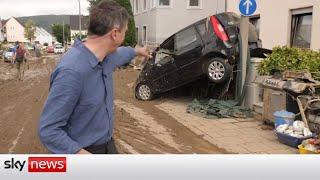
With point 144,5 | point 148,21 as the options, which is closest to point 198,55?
point 148,21

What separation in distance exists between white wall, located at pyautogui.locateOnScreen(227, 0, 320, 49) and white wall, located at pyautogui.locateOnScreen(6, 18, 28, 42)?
132262mm

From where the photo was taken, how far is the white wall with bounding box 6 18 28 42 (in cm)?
14012

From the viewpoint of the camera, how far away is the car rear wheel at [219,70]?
10.7 meters

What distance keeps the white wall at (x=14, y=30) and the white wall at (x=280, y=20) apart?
434ft

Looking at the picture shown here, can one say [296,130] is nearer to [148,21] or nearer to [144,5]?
[148,21]

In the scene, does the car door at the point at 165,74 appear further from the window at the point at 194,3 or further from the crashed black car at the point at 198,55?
the window at the point at 194,3

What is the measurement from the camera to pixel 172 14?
30.1 metres

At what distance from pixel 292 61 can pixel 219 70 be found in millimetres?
2005

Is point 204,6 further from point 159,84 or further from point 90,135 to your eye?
point 90,135

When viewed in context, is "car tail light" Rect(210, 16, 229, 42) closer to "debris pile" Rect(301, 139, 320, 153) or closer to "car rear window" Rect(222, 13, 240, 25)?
"car rear window" Rect(222, 13, 240, 25)

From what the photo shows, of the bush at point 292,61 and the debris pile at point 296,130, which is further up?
the bush at point 292,61

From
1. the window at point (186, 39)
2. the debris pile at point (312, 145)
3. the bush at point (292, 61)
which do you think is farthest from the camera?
the window at point (186, 39)

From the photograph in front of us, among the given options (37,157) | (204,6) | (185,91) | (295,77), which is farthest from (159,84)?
(204,6)

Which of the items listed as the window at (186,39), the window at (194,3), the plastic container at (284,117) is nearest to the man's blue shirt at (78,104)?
the plastic container at (284,117)
